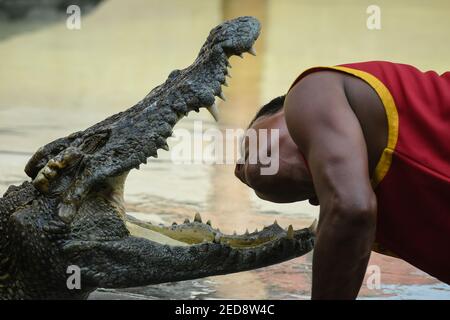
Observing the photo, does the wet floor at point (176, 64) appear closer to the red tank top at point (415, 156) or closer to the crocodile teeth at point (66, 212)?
the crocodile teeth at point (66, 212)

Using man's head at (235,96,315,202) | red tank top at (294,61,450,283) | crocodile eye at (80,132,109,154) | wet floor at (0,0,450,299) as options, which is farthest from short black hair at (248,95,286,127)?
wet floor at (0,0,450,299)

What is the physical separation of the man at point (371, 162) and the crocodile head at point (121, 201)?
78cm

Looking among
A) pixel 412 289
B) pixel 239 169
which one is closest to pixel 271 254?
pixel 239 169

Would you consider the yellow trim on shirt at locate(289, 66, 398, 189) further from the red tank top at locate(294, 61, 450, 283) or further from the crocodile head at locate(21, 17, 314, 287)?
the crocodile head at locate(21, 17, 314, 287)

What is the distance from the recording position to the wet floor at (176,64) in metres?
4.74

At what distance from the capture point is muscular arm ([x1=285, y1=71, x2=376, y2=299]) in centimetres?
183

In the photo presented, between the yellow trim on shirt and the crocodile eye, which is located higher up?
the yellow trim on shirt

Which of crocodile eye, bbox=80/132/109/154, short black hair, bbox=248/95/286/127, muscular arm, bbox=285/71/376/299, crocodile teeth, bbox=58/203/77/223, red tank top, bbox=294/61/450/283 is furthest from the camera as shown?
crocodile eye, bbox=80/132/109/154

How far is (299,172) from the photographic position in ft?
7.45

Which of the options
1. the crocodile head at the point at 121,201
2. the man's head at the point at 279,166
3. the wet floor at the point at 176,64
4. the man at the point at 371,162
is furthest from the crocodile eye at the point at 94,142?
the wet floor at the point at 176,64

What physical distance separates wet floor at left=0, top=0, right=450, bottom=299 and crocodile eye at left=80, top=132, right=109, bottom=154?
1275 mm

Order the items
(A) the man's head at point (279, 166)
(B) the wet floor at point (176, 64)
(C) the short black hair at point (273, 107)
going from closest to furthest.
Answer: (A) the man's head at point (279, 166) → (C) the short black hair at point (273, 107) → (B) the wet floor at point (176, 64)
